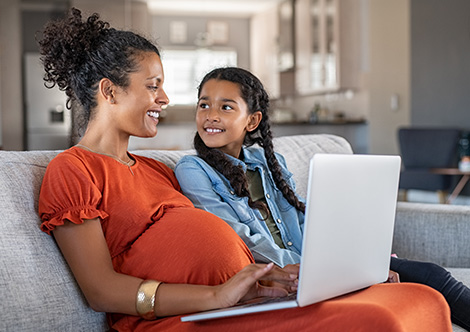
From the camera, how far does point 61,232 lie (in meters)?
1.28

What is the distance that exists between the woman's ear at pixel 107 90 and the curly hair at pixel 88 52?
1cm

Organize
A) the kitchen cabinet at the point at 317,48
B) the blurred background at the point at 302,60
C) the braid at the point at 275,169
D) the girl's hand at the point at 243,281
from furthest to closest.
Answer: the kitchen cabinet at the point at 317,48, the blurred background at the point at 302,60, the braid at the point at 275,169, the girl's hand at the point at 243,281

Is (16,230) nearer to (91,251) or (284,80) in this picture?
(91,251)

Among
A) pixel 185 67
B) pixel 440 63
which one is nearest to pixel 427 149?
pixel 440 63

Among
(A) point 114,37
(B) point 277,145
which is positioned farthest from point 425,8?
(A) point 114,37

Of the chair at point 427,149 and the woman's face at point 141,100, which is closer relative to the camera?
the woman's face at point 141,100

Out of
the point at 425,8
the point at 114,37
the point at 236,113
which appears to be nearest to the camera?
the point at 114,37

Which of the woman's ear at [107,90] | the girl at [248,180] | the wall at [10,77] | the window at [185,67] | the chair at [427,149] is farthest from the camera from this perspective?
the window at [185,67]

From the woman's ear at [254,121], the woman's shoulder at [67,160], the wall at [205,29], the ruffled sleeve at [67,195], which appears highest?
the wall at [205,29]

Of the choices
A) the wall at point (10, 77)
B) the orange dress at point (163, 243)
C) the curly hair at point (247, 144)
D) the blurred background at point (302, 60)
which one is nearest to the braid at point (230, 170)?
the curly hair at point (247, 144)

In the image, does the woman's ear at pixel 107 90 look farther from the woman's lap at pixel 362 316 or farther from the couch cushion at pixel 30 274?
the woman's lap at pixel 362 316

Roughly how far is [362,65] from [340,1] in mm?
717

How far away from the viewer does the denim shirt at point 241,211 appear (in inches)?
62.3

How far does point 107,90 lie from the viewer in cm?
150
